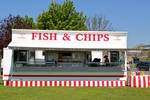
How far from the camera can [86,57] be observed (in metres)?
33.1

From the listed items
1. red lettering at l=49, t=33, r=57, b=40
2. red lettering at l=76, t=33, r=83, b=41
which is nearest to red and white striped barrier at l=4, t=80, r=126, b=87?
red lettering at l=49, t=33, r=57, b=40

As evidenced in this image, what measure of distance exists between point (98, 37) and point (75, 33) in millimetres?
1643

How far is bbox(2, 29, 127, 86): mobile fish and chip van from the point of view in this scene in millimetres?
29719

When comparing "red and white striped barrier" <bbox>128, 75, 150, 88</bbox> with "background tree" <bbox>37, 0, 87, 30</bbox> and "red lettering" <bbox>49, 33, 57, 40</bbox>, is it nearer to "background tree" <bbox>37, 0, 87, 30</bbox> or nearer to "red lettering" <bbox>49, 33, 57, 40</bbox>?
"red lettering" <bbox>49, 33, 57, 40</bbox>

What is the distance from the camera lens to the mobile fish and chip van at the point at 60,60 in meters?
29.7

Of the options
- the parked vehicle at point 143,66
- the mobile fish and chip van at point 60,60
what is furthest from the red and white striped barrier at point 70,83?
the parked vehicle at point 143,66

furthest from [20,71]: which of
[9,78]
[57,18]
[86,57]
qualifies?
[57,18]

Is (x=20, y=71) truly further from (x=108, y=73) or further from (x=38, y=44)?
(x=108, y=73)

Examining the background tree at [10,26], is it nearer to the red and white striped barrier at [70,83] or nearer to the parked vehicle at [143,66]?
the parked vehicle at [143,66]

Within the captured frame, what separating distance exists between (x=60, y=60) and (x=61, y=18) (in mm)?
22443

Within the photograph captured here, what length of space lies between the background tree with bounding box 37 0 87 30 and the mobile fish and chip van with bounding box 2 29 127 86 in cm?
2107

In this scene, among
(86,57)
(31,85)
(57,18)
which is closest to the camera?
(31,85)

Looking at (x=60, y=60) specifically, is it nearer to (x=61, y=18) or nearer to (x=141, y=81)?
(x=141, y=81)

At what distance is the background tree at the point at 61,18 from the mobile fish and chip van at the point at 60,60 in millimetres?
21073
